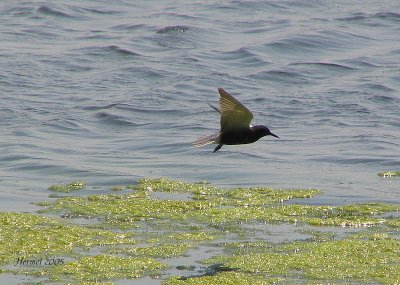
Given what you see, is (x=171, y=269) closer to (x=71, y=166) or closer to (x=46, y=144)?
(x=71, y=166)

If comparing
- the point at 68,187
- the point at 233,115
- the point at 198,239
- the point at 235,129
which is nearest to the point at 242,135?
the point at 235,129

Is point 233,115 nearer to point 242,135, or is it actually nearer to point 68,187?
point 242,135

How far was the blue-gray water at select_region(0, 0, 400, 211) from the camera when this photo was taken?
13508 millimetres

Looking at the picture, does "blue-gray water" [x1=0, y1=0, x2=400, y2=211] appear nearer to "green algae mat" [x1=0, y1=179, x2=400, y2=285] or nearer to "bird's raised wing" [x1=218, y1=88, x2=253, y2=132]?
"green algae mat" [x1=0, y1=179, x2=400, y2=285]

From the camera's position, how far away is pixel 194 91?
19734mm

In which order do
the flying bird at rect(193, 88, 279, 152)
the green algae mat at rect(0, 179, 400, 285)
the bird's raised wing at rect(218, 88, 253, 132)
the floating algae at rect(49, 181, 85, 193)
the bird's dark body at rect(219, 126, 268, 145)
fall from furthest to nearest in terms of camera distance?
the floating algae at rect(49, 181, 85, 193) < the bird's dark body at rect(219, 126, 268, 145) < the flying bird at rect(193, 88, 279, 152) < the bird's raised wing at rect(218, 88, 253, 132) < the green algae mat at rect(0, 179, 400, 285)

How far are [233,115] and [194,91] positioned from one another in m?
9.59

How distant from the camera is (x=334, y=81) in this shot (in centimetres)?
2061

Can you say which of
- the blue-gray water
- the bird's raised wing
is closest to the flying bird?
the bird's raised wing

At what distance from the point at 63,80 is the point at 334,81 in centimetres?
527

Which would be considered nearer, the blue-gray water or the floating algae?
the floating algae

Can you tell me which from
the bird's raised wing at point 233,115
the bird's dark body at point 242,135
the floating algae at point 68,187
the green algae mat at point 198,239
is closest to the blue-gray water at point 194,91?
the floating algae at point 68,187

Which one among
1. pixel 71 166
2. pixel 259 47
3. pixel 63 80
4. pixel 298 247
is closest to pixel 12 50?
pixel 63 80

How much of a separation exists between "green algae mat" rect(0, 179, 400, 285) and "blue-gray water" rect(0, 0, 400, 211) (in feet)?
2.22
